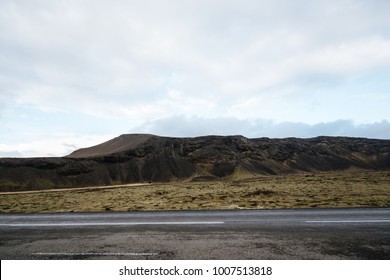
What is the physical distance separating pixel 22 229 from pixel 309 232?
29.3 ft

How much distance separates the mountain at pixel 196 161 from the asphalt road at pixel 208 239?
202 ft

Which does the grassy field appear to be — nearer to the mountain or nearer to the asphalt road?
the asphalt road

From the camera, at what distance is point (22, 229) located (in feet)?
27.4

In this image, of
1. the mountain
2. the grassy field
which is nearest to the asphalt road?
the grassy field

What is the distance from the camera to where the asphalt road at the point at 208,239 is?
206 inches

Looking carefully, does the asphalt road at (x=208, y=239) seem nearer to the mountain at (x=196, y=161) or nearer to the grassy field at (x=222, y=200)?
the grassy field at (x=222, y=200)

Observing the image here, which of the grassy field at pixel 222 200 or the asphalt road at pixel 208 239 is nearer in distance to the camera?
the asphalt road at pixel 208 239

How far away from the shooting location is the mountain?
64.6m

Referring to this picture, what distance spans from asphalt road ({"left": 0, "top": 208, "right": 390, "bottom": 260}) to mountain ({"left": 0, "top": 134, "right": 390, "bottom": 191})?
61553 millimetres

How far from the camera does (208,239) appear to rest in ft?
Result: 20.6

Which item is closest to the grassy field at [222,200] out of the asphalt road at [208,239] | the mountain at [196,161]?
the asphalt road at [208,239]
